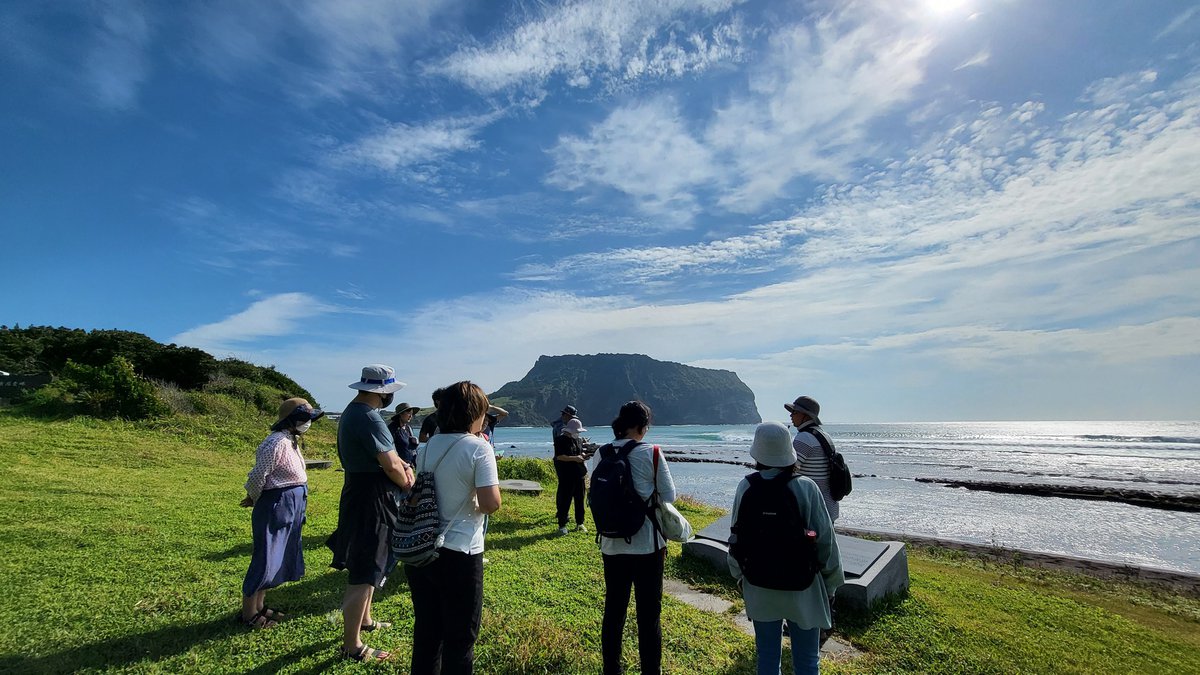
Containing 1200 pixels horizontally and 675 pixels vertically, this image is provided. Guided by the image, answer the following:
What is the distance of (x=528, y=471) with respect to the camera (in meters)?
16.9

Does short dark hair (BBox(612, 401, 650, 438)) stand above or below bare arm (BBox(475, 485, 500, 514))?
above

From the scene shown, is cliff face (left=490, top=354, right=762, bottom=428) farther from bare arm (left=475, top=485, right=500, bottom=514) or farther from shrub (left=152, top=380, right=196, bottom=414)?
bare arm (left=475, top=485, right=500, bottom=514)

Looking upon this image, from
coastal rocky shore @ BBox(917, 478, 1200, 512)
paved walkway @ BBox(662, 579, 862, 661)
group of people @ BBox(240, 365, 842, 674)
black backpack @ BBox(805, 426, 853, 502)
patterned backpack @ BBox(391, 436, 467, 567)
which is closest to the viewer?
patterned backpack @ BBox(391, 436, 467, 567)

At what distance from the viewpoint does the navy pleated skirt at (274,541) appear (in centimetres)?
Answer: 408

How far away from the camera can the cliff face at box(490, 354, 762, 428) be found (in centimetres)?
16312

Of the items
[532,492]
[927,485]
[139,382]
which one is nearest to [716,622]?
[532,492]

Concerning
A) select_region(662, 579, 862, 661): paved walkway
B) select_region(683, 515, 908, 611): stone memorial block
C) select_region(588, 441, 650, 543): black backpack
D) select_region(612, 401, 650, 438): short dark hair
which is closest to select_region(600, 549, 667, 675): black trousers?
select_region(588, 441, 650, 543): black backpack

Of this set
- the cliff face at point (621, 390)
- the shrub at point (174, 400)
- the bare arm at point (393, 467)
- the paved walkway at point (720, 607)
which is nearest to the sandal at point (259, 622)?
the bare arm at point (393, 467)

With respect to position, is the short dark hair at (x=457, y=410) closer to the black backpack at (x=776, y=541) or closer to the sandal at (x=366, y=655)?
the black backpack at (x=776, y=541)

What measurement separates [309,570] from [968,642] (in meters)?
6.41

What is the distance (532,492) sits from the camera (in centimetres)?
1308

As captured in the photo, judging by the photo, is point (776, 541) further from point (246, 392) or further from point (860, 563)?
point (246, 392)

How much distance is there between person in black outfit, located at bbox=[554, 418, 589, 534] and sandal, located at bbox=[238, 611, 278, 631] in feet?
13.1

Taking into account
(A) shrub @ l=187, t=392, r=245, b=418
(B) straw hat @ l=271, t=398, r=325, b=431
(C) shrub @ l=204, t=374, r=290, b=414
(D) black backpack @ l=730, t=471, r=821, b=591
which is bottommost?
(D) black backpack @ l=730, t=471, r=821, b=591
